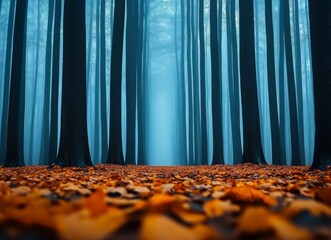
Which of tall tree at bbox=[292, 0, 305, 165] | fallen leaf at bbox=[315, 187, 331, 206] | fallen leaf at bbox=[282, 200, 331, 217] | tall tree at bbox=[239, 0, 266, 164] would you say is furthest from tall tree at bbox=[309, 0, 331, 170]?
tall tree at bbox=[292, 0, 305, 165]

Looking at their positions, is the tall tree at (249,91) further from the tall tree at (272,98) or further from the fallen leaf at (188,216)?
the fallen leaf at (188,216)

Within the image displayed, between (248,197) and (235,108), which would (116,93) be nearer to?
(235,108)

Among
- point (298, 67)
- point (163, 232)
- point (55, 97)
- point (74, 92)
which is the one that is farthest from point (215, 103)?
point (163, 232)

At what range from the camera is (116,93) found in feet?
34.1

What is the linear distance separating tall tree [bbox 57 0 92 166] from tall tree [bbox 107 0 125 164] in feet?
10.2

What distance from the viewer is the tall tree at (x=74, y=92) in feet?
20.8

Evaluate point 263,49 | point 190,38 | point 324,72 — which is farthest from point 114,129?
point 263,49

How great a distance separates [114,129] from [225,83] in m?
27.3

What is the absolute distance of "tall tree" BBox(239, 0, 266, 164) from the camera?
8992 millimetres

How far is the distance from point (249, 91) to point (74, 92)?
18.0ft

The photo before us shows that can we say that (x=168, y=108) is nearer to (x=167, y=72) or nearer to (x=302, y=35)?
(x=167, y=72)

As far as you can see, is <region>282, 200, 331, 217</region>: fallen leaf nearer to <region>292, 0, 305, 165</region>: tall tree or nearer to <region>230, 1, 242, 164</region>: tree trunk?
<region>230, 1, 242, 164</region>: tree trunk

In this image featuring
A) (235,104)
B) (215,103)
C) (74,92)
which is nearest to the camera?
(74,92)

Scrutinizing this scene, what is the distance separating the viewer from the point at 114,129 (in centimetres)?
995
